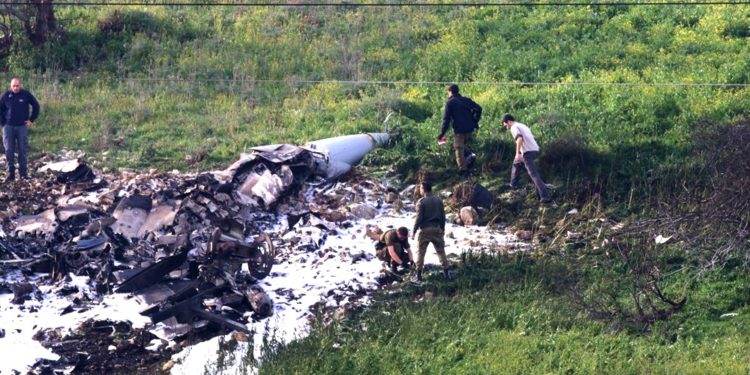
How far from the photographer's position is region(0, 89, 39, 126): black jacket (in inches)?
664

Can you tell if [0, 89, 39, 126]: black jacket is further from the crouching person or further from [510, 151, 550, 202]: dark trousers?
[510, 151, 550, 202]: dark trousers

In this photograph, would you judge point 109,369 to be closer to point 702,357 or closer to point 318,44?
point 702,357

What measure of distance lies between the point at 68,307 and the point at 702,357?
7102mm

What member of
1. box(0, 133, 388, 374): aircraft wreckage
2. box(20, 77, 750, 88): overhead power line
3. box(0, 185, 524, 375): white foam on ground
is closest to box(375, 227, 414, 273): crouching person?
box(0, 185, 524, 375): white foam on ground

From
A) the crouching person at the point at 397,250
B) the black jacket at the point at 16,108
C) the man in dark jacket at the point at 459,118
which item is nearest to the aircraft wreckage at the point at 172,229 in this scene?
the black jacket at the point at 16,108

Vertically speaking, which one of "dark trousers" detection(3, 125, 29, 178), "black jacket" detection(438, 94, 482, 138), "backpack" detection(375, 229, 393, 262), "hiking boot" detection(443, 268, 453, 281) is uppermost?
"black jacket" detection(438, 94, 482, 138)

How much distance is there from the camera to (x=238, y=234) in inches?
572

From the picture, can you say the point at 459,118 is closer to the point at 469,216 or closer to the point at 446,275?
the point at 469,216

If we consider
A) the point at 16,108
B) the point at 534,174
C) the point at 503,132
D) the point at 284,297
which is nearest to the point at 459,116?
the point at 503,132

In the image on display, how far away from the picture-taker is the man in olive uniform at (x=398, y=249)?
45.0 feet

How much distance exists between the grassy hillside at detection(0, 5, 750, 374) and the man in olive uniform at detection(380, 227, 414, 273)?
713mm

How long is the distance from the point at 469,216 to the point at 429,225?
2.17 metres

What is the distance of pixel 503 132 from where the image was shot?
17484 millimetres

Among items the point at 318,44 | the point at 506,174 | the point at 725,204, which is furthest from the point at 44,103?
the point at 725,204
